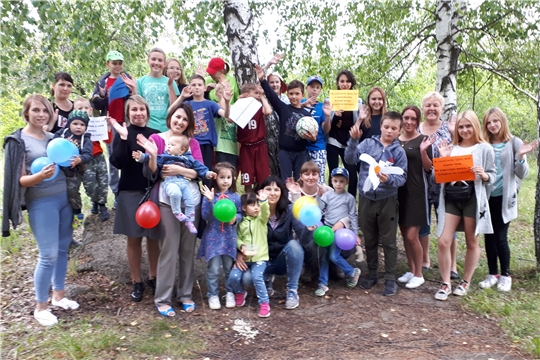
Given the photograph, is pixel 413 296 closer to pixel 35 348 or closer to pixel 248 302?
pixel 248 302

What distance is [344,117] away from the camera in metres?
5.42

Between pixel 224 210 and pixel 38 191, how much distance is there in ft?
5.70

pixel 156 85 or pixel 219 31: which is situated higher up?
pixel 219 31

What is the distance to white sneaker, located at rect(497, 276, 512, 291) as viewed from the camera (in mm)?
4535

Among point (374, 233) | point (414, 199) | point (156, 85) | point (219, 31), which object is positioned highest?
point (219, 31)

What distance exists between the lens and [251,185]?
527 centimetres

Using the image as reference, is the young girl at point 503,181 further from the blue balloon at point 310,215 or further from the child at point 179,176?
the child at point 179,176

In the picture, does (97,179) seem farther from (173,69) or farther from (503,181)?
(503,181)

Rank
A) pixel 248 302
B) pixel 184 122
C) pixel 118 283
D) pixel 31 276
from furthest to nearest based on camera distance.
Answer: pixel 31 276
pixel 118 283
pixel 248 302
pixel 184 122

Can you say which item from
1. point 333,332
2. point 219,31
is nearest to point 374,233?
point 333,332

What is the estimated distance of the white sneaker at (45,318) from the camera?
3.67 m

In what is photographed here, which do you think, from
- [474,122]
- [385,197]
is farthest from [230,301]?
[474,122]

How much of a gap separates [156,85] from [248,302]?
2.91 m

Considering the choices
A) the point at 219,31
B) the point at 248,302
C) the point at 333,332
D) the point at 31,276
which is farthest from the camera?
the point at 219,31
